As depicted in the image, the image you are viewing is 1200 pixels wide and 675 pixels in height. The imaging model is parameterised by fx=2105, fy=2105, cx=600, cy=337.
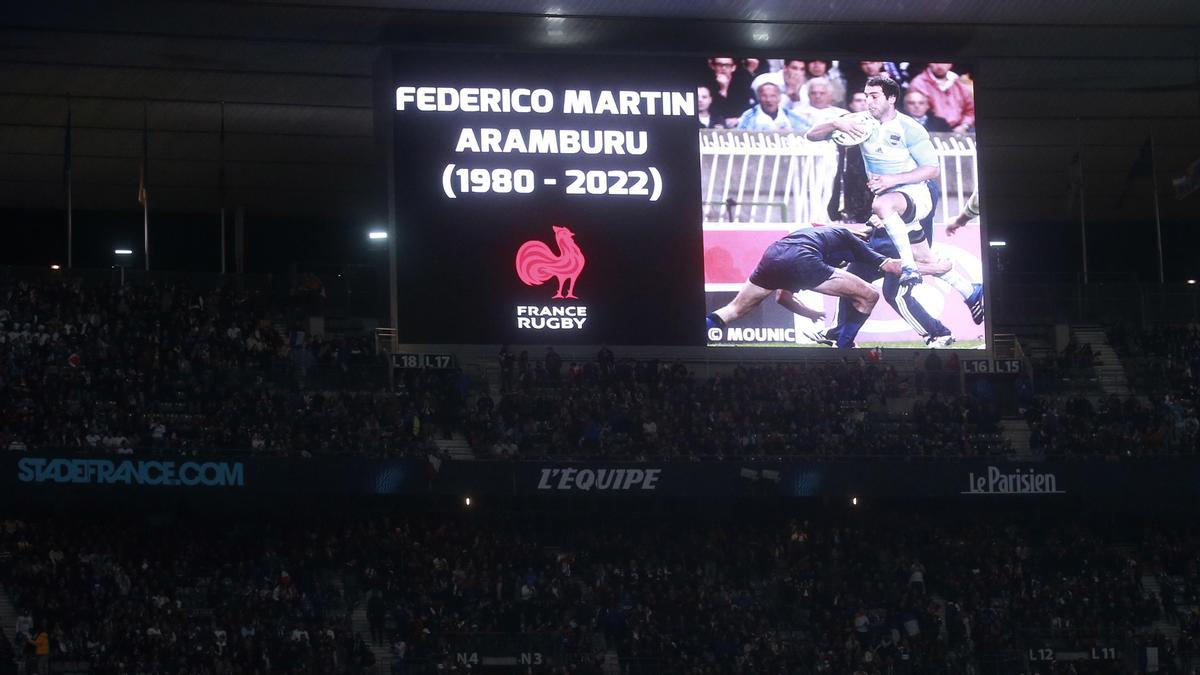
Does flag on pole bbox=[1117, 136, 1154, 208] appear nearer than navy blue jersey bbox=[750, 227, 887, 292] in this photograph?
No

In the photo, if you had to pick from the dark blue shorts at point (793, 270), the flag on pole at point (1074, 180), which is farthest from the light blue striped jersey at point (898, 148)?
the flag on pole at point (1074, 180)

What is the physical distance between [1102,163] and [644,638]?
18646 millimetres

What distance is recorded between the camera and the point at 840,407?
39375 millimetres

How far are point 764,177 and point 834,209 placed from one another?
Result: 145 centimetres

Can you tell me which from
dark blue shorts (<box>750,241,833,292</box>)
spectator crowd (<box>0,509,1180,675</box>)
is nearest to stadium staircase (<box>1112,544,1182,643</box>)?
spectator crowd (<box>0,509,1180,675</box>)

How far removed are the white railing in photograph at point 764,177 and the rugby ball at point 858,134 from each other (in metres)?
0.20

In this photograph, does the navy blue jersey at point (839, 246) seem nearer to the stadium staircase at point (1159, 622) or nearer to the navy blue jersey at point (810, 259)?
the navy blue jersey at point (810, 259)

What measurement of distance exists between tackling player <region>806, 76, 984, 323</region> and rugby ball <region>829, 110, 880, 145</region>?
38 millimetres

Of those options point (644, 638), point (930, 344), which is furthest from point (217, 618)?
point (930, 344)

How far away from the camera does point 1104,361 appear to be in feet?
142

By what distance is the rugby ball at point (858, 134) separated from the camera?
39.8 metres

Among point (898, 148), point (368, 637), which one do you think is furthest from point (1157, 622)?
point (368, 637)

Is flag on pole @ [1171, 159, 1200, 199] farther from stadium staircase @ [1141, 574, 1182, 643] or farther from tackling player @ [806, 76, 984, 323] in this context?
stadium staircase @ [1141, 574, 1182, 643]

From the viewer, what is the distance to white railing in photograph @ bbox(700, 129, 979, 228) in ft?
130
